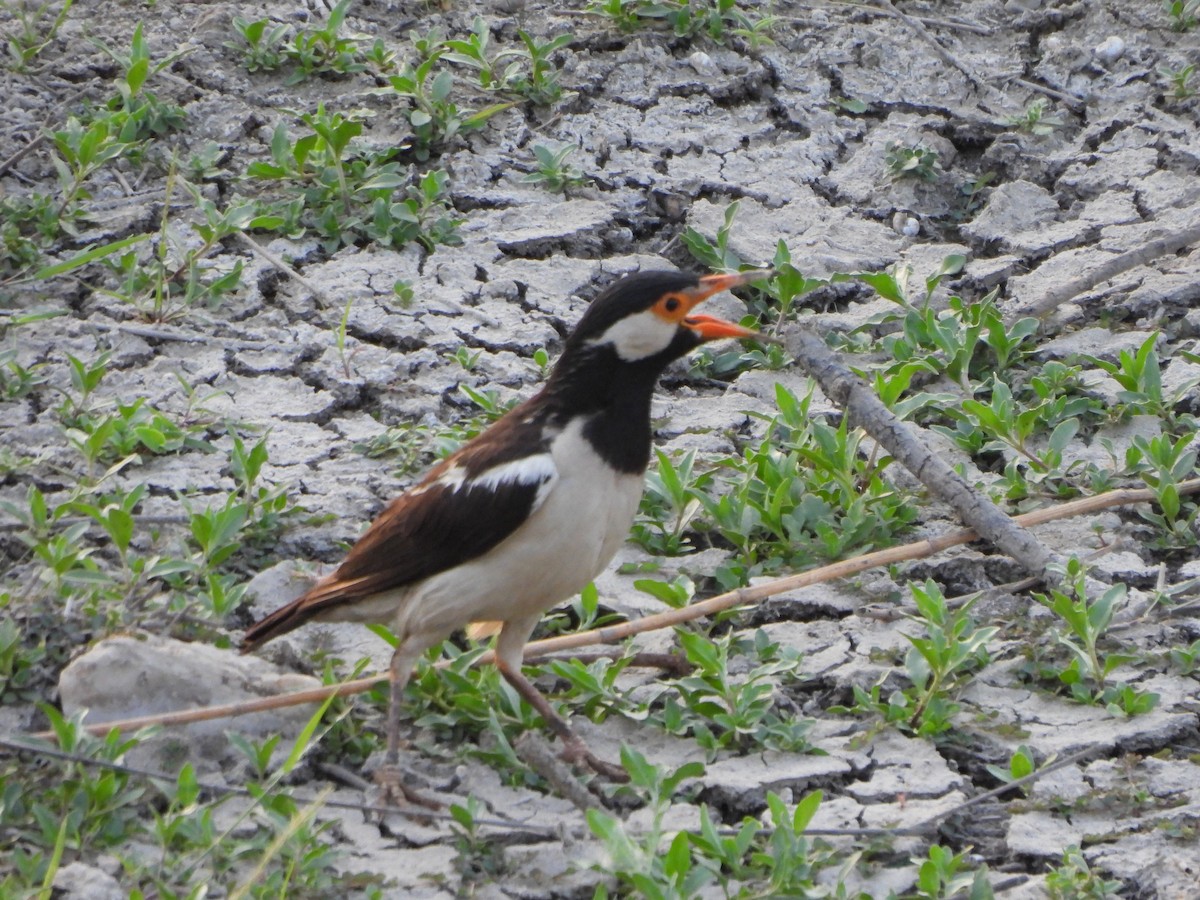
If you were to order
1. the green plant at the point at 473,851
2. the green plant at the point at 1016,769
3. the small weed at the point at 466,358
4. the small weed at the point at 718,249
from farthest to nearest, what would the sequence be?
the small weed at the point at 718,249 → the small weed at the point at 466,358 → the green plant at the point at 1016,769 → the green plant at the point at 473,851

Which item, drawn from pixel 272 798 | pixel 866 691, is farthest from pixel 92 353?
pixel 866 691

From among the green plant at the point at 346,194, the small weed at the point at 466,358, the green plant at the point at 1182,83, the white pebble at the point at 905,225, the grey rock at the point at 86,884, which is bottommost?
the grey rock at the point at 86,884

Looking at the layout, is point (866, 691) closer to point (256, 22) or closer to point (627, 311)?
point (627, 311)

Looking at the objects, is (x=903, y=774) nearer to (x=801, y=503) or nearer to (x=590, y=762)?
Result: (x=590, y=762)

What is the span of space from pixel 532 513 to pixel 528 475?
10 cm

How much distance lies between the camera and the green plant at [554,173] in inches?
272

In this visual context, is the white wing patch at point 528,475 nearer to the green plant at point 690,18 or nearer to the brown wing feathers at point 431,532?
the brown wing feathers at point 431,532

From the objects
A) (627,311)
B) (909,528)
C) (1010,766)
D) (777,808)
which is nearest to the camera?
(777,808)

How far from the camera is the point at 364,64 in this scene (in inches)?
290

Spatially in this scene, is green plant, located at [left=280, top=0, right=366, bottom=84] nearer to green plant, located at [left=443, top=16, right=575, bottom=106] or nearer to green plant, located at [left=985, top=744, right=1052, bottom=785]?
green plant, located at [left=443, top=16, right=575, bottom=106]

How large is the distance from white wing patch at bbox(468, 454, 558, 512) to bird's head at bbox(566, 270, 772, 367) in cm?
36

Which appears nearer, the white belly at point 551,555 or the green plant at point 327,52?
the white belly at point 551,555

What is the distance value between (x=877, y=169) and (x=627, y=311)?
312 cm

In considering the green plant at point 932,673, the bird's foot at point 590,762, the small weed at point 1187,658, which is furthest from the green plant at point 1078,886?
the bird's foot at point 590,762
